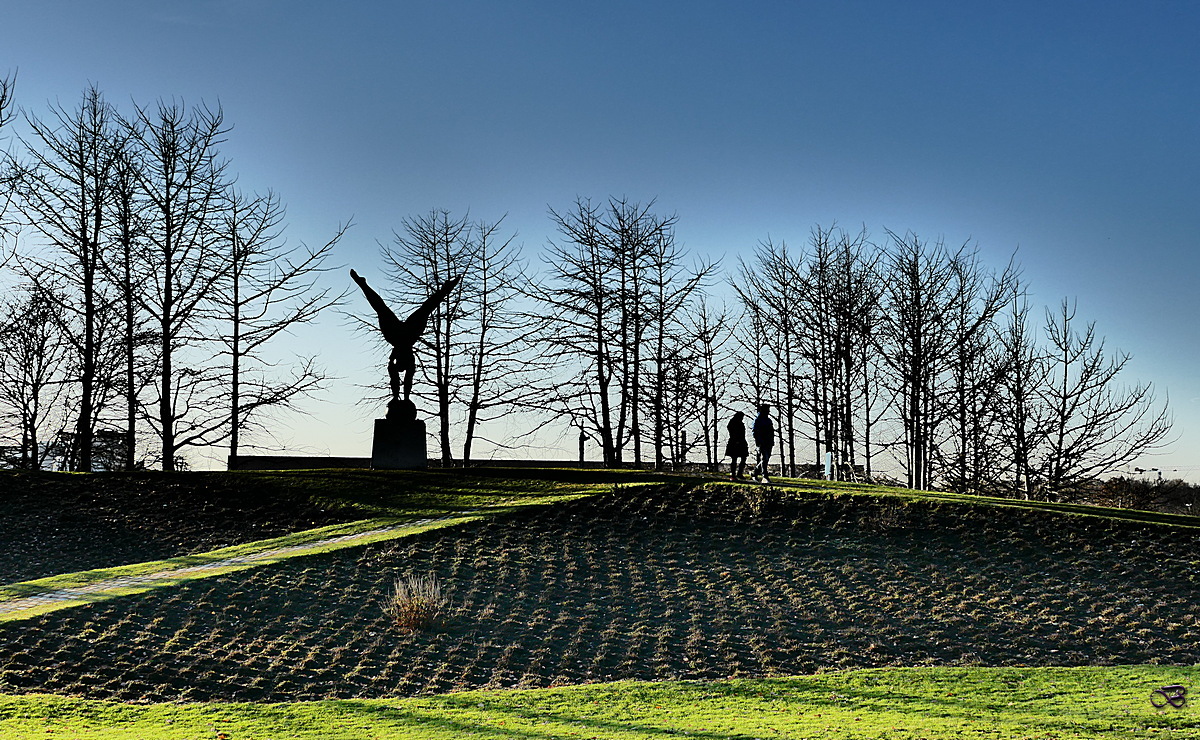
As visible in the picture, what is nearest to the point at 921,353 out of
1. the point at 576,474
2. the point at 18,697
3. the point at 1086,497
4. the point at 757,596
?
the point at 1086,497

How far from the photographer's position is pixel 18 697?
9.94m

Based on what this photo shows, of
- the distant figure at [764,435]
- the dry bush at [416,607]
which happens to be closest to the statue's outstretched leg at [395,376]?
the distant figure at [764,435]

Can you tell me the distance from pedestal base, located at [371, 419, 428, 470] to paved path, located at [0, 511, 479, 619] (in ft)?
24.6

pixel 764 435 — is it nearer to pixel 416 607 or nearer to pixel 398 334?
pixel 398 334

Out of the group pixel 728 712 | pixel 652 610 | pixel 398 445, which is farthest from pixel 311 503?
pixel 728 712

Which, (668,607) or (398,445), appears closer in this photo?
(668,607)

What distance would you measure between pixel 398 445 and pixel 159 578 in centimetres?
1121

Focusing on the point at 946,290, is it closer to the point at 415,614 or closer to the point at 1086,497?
the point at 1086,497

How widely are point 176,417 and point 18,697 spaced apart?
1843 cm

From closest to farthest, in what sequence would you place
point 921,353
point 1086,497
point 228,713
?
point 228,713 → point 921,353 → point 1086,497

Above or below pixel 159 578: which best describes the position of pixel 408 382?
above

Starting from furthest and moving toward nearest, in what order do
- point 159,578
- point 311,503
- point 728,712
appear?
point 311,503 < point 159,578 < point 728,712

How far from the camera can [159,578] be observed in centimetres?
1470

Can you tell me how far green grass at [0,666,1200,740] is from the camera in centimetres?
828
